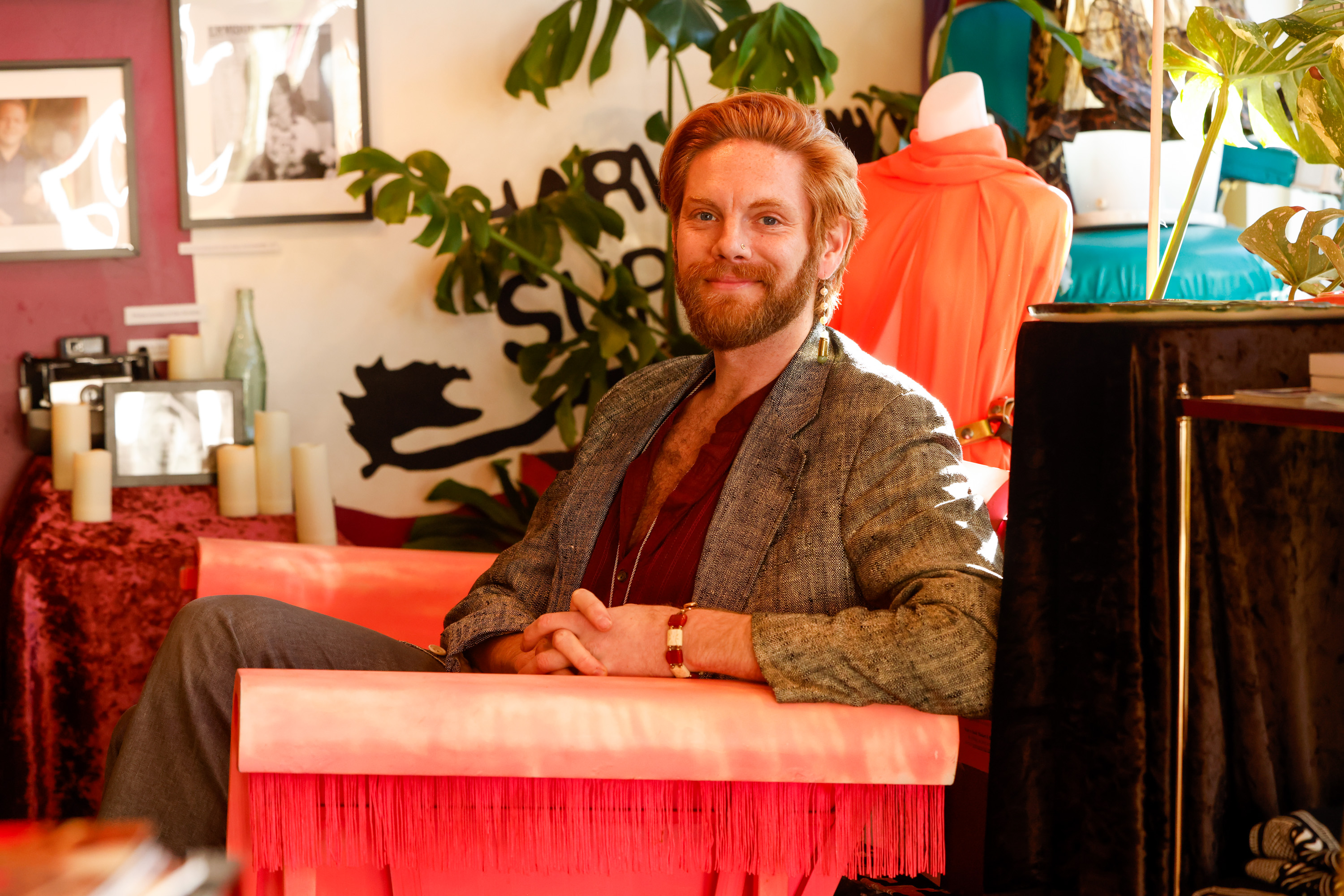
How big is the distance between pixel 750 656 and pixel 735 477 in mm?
295

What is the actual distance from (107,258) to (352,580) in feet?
5.45

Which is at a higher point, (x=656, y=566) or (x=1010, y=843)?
(x=656, y=566)

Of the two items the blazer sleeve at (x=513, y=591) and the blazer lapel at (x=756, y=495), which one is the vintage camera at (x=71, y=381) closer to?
the blazer sleeve at (x=513, y=591)

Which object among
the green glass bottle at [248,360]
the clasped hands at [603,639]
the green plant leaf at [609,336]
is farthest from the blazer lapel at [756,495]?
the green glass bottle at [248,360]

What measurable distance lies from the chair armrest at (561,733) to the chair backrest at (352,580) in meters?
0.68

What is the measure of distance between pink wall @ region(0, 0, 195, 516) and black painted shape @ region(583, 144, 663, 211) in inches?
43.6

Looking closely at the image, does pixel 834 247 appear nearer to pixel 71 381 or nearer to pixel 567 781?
pixel 567 781

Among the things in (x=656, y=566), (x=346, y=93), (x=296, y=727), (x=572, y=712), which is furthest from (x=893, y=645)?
(x=346, y=93)

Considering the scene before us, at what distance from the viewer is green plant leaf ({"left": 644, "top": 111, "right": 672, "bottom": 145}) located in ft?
9.44

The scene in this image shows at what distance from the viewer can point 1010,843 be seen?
112cm

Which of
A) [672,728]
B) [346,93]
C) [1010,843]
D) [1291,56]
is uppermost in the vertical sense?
[346,93]

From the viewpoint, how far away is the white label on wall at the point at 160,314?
2914 mm

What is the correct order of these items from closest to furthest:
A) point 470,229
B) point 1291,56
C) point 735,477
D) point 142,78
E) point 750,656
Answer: point 750,656
point 1291,56
point 735,477
point 470,229
point 142,78

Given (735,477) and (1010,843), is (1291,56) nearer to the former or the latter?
(735,477)
